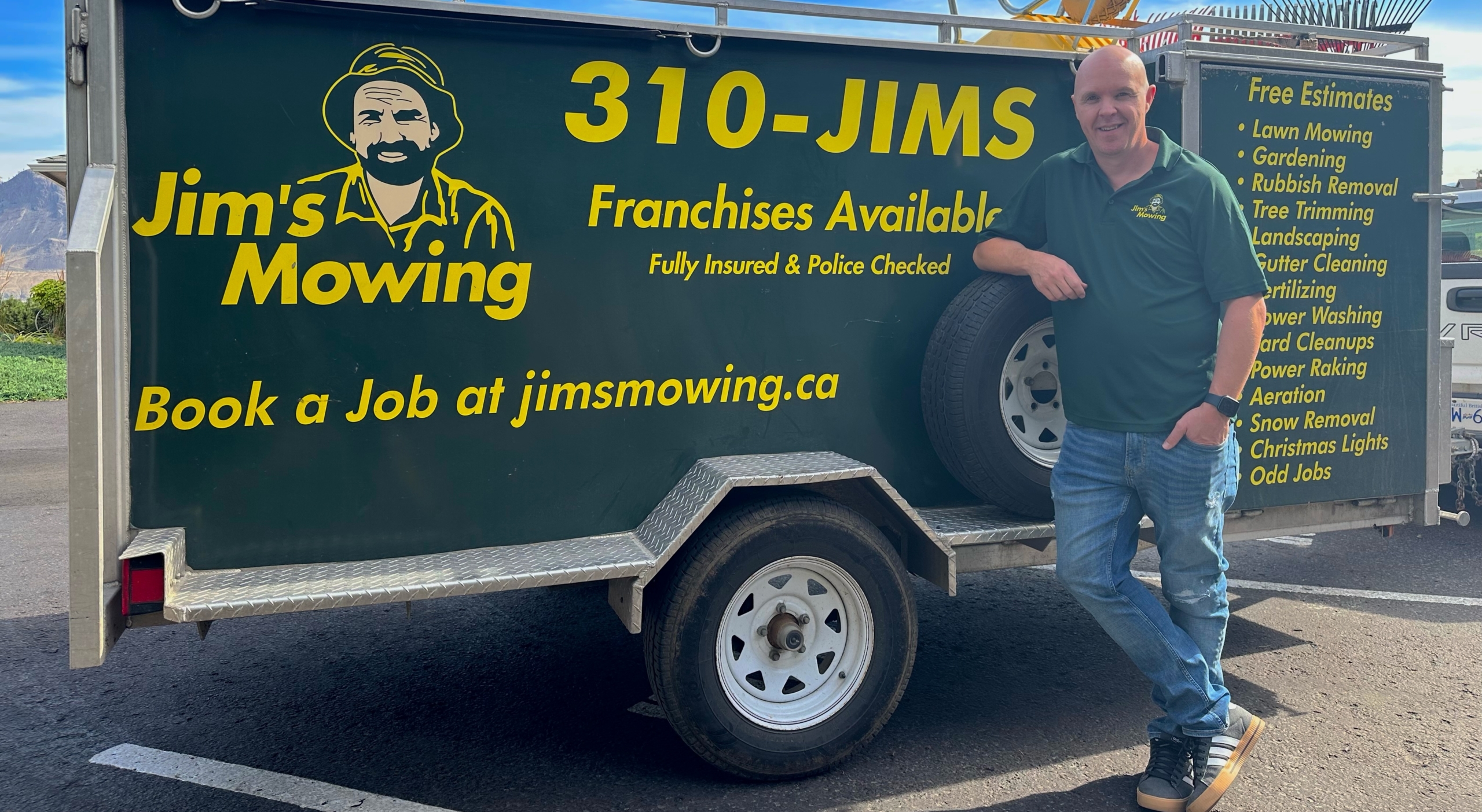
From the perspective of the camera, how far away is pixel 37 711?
4215 millimetres

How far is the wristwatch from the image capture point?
11.0ft

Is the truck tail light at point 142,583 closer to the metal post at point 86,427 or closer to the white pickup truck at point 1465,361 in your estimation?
the metal post at point 86,427

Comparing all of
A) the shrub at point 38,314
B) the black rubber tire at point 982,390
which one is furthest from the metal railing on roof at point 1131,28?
the shrub at point 38,314

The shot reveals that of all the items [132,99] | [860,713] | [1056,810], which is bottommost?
[1056,810]

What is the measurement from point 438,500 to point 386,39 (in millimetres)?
1426

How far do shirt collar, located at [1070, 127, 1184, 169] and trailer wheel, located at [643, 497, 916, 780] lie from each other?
145cm

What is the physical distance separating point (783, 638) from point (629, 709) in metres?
0.94

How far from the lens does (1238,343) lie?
3355 mm

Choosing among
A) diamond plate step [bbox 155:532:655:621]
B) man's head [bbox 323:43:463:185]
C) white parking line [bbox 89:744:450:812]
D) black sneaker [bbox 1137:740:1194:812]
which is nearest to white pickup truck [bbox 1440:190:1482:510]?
black sneaker [bbox 1137:740:1194:812]

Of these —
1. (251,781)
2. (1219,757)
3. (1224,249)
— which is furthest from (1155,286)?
(251,781)

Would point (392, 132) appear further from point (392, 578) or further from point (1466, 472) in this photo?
point (1466, 472)

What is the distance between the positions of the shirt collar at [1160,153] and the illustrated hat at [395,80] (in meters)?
2.07

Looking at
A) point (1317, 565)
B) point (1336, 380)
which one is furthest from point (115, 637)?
point (1317, 565)

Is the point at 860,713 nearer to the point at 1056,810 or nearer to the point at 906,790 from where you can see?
the point at 906,790
